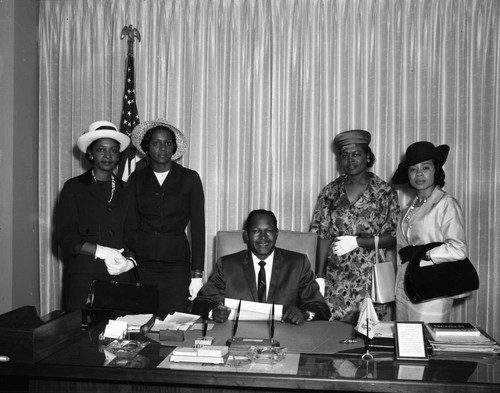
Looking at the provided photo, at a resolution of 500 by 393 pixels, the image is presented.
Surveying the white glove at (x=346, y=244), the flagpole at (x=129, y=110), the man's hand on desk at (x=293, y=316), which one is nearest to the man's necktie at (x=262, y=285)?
the man's hand on desk at (x=293, y=316)

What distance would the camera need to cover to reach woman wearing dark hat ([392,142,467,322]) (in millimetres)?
3164

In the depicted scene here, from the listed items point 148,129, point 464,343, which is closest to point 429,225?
point 464,343

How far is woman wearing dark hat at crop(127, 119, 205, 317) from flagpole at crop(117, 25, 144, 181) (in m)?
0.59

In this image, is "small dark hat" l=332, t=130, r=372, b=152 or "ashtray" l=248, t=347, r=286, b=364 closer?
"ashtray" l=248, t=347, r=286, b=364

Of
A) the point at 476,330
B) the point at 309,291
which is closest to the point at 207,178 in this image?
the point at 309,291

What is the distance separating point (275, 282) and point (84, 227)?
1.44 m

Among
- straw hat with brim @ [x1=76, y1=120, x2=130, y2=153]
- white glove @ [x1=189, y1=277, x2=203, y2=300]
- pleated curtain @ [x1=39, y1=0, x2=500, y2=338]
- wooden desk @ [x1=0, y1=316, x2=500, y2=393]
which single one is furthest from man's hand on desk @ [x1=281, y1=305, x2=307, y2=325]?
pleated curtain @ [x1=39, y1=0, x2=500, y2=338]

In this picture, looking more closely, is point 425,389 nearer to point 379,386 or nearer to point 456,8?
point 379,386

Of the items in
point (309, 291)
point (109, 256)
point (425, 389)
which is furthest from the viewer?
point (109, 256)

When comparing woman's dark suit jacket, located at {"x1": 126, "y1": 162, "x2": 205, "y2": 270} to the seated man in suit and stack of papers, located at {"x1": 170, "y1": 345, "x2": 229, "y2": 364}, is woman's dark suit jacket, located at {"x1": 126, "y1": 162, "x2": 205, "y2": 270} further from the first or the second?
stack of papers, located at {"x1": 170, "y1": 345, "x2": 229, "y2": 364}

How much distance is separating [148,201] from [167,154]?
37cm

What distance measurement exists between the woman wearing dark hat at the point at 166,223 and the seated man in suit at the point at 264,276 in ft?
2.63

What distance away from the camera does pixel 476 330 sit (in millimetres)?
2326

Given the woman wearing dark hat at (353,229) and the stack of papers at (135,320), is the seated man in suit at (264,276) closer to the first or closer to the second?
the stack of papers at (135,320)
